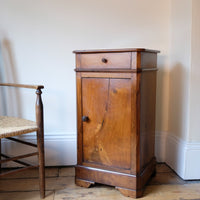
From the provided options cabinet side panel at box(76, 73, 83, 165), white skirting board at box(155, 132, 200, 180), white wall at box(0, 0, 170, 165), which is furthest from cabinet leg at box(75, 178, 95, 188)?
white skirting board at box(155, 132, 200, 180)

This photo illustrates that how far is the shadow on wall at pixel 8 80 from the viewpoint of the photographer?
1759 millimetres

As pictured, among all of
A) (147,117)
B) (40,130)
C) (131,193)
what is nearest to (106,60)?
(147,117)

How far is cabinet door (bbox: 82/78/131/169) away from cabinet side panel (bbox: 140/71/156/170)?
0.30ft

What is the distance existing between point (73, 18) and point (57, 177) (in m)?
1.15

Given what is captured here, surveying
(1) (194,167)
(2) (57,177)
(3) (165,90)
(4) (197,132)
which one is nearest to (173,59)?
(3) (165,90)

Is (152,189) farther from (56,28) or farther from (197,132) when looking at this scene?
(56,28)

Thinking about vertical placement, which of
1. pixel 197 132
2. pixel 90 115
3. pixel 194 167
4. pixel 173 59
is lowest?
pixel 194 167

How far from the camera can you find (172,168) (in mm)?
1812

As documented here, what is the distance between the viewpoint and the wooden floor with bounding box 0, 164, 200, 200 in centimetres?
145

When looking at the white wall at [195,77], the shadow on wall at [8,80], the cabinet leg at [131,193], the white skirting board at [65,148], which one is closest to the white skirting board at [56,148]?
the white skirting board at [65,148]

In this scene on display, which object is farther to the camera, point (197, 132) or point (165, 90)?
point (165, 90)

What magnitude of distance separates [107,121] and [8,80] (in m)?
0.84

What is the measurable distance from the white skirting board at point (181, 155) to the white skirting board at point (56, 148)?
2.25ft

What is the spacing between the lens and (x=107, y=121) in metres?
1.45
